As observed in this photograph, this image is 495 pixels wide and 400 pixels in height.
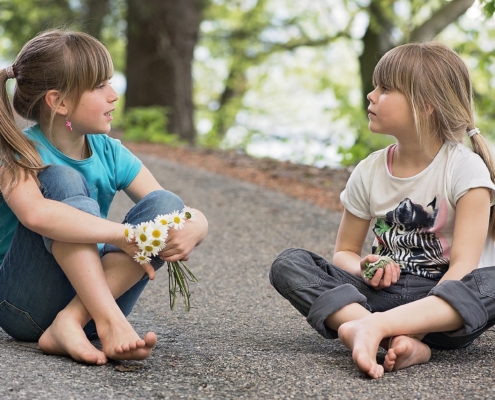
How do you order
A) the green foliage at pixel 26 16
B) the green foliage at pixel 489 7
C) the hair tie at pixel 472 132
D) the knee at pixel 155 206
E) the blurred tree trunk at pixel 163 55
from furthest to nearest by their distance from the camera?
the green foliage at pixel 26 16 < the blurred tree trunk at pixel 163 55 < the green foliage at pixel 489 7 < the hair tie at pixel 472 132 < the knee at pixel 155 206

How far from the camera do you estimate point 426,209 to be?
2234 millimetres

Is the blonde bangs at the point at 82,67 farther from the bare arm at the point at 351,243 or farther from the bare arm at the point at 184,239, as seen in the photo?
the bare arm at the point at 351,243

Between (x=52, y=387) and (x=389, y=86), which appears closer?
(x=52, y=387)

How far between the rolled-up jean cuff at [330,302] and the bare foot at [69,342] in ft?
2.14

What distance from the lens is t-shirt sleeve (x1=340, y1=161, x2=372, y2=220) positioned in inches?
94.1

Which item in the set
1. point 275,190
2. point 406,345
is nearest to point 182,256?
point 406,345

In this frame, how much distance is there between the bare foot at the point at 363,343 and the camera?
1838 mm

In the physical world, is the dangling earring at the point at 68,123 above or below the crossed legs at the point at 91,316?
above

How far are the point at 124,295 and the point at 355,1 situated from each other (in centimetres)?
939

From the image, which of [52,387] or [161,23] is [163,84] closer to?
[161,23]

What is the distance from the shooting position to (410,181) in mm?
2270

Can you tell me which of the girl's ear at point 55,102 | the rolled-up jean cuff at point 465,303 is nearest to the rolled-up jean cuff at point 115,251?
the girl's ear at point 55,102

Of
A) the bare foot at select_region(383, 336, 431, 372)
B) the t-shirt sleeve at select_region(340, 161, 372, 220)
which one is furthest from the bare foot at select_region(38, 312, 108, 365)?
the t-shirt sleeve at select_region(340, 161, 372, 220)

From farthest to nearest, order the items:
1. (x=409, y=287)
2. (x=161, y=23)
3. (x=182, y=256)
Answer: (x=161, y=23) → (x=409, y=287) → (x=182, y=256)
